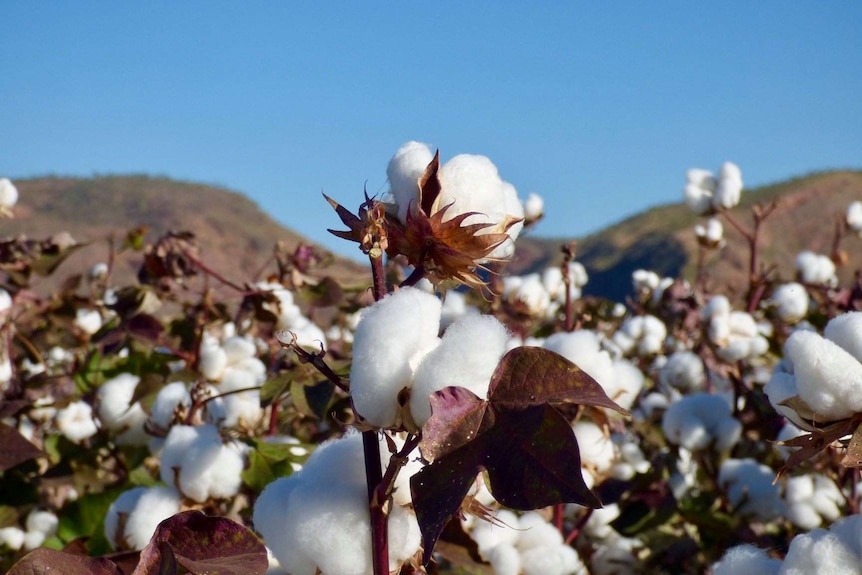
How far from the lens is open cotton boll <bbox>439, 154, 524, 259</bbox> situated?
66cm

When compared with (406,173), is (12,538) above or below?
below

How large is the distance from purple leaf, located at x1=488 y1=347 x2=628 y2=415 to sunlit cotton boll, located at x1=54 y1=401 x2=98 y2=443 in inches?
54.7

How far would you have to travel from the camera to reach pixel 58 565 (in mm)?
653

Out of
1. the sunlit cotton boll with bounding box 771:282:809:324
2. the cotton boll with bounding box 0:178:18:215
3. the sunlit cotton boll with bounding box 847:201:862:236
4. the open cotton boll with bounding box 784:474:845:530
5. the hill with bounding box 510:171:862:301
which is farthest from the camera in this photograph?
the hill with bounding box 510:171:862:301

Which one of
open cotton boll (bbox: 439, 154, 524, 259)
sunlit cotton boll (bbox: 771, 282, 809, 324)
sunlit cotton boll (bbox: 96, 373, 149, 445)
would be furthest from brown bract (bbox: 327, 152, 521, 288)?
sunlit cotton boll (bbox: 771, 282, 809, 324)

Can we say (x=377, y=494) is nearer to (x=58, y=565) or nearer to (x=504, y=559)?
(x=58, y=565)

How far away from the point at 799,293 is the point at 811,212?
595 inches

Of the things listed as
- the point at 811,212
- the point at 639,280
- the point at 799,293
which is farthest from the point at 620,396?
the point at 811,212

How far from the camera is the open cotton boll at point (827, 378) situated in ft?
2.29

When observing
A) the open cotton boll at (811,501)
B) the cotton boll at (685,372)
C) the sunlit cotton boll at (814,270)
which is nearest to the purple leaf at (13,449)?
the open cotton boll at (811,501)

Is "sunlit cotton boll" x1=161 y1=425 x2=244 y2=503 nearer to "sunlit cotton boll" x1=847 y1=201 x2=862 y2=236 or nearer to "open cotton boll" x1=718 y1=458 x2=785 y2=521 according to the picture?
"open cotton boll" x1=718 y1=458 x2=785 y2=521

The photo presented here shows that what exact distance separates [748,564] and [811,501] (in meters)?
0.99

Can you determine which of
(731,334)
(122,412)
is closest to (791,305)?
(731,334)

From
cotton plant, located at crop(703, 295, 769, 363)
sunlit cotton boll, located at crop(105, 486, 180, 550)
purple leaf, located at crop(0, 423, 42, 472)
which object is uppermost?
cotton plant, located at crop(703, 295, 769, 363)
